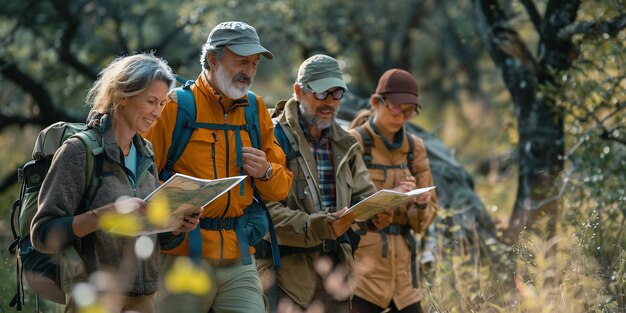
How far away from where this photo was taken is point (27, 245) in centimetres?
430

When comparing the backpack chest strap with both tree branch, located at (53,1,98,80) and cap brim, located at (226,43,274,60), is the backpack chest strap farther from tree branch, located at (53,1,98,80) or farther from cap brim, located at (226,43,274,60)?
tree branch, located at (53,1,98,80)

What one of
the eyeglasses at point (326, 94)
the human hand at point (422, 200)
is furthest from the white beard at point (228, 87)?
the human hand at point (422, 200)

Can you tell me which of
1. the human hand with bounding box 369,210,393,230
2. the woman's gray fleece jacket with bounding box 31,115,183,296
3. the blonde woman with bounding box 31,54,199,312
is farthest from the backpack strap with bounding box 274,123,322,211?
the woman's gray fleece jacket with bounding box 31,115,183,296

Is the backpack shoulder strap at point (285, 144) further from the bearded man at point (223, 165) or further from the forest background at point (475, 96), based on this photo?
the forest background at point (475, 96)

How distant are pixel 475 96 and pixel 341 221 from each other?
20.2m

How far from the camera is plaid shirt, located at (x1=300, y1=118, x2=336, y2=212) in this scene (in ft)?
19.3

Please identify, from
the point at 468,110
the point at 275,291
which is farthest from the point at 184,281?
the point at 468,110

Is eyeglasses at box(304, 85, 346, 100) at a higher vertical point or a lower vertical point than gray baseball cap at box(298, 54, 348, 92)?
lower

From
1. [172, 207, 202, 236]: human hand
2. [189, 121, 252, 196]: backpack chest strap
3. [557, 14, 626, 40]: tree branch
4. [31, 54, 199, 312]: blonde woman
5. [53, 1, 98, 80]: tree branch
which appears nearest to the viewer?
[31, 54, 199, 312]: blonde woman

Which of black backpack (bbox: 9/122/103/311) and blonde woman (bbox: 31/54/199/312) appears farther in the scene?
black backpack (bbox: 9/122/103/311)

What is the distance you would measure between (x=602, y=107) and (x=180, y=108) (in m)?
5.35

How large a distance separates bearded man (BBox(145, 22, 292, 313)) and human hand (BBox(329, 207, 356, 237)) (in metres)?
0.45

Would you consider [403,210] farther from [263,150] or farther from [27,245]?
[27,245]

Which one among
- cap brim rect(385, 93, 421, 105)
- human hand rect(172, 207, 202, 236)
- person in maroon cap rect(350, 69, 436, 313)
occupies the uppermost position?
cap brim rect(385, 93, 421, 105)
